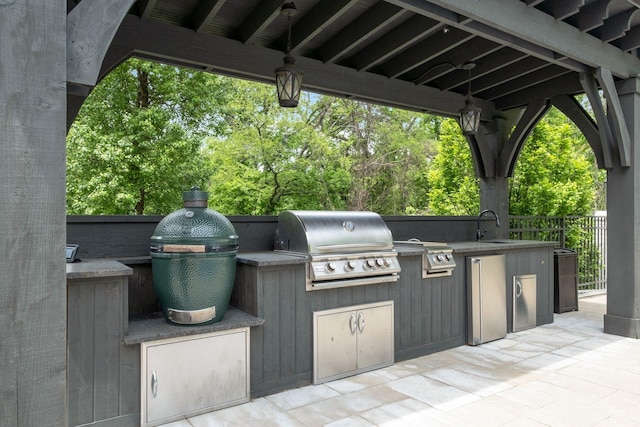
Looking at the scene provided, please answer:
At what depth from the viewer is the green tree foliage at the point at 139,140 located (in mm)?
9820

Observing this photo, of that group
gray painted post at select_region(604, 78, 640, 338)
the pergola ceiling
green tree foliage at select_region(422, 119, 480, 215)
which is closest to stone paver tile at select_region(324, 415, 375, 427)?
the pergola ceiling

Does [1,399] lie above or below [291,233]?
below

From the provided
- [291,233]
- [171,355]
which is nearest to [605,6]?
[291,233]

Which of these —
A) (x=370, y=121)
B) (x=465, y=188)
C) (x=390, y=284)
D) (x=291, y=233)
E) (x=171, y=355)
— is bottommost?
(x=171, y=355)

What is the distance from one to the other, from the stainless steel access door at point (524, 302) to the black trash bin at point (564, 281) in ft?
3.58

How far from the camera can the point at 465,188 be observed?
10727 millimetres

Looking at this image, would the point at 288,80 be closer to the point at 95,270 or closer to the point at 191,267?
the point at 191,267

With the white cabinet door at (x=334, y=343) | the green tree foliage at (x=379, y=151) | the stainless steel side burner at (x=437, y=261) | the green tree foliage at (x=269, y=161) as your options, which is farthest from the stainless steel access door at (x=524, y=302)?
the green tree foliage at (x=379, y=151)

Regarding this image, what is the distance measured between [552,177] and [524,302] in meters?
5.27

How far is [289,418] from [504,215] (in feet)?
15.1

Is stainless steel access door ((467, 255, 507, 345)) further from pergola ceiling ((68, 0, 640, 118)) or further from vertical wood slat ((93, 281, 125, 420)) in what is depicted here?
vertical wood slat ((93, 281, 125, 420))

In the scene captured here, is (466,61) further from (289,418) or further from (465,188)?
(465,188)

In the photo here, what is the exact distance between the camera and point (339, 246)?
3.27 meters

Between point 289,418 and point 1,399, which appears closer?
point 1,399
